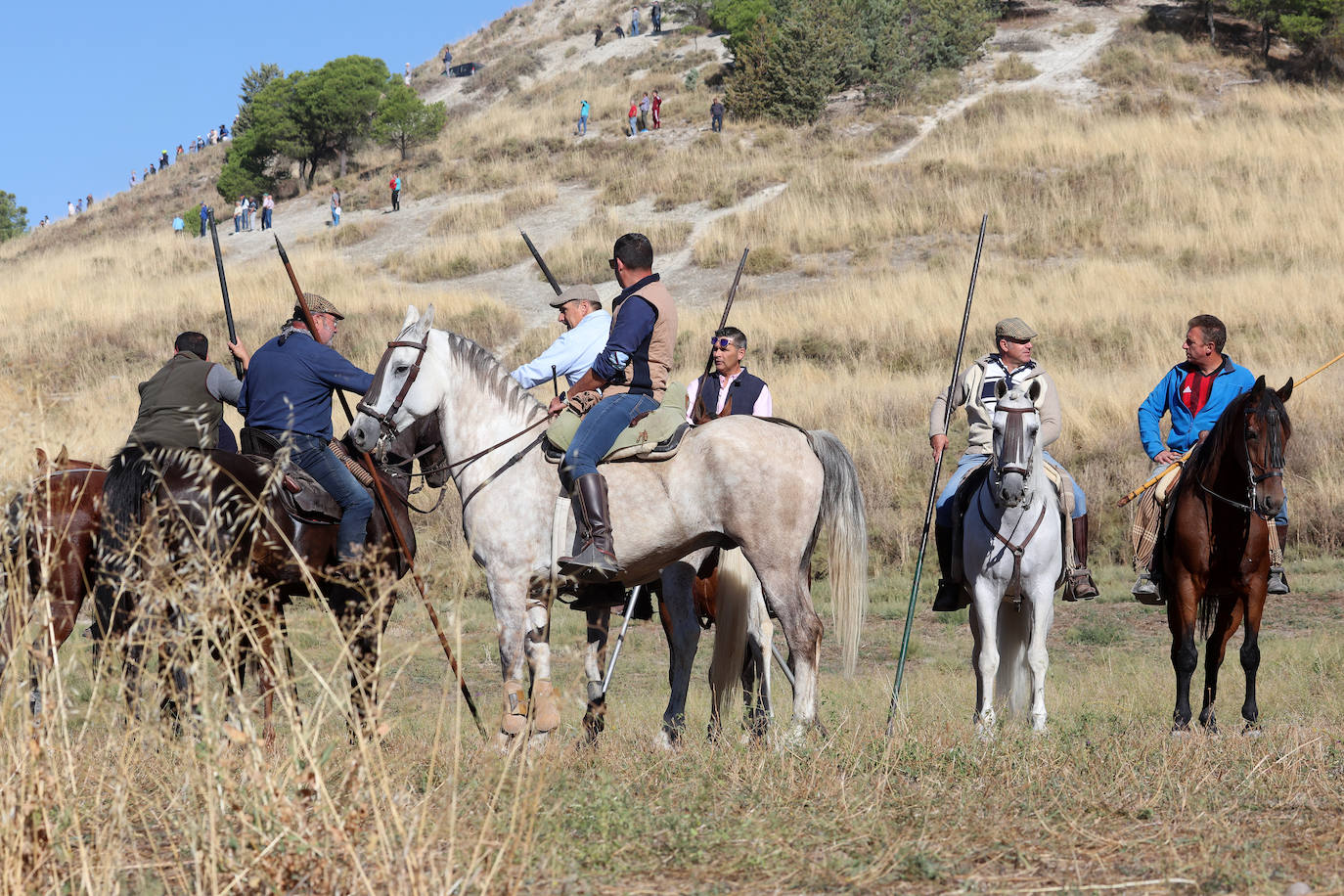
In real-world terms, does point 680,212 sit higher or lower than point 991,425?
higher

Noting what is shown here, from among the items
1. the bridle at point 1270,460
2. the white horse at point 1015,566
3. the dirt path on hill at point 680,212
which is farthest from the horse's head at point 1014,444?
the dirt path on hill at point 680,212

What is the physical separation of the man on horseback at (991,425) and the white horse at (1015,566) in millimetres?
308

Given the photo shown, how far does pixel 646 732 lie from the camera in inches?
302

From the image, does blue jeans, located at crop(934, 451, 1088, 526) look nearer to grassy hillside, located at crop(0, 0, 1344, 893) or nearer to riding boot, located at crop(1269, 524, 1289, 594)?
riding boot, located at crop(1269, 524, 1289, 594)

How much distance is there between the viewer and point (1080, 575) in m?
8.27

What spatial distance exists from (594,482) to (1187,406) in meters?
4.62

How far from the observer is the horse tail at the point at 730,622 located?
812cm

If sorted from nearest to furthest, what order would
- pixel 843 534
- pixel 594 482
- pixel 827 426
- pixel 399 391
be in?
pixel 594 482, pixel 399 391, pixel 843 534, pixel 827 426

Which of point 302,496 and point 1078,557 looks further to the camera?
point 1078,557

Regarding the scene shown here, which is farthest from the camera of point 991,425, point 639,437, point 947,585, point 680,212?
point 680,212

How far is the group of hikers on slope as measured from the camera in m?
7.11

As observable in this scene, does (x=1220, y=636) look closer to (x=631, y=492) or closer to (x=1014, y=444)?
(x=1014, y=444)

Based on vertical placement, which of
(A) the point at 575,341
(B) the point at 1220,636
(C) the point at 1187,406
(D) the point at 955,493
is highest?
(A) the point at 575,341

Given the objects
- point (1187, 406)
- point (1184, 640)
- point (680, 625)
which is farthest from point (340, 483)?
point (1187, 406)
